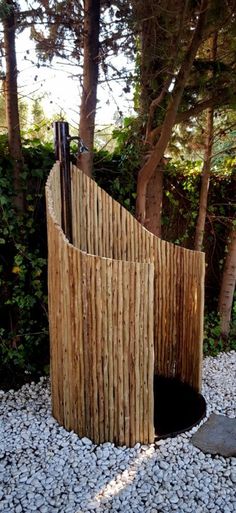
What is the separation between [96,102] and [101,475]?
8.66ft

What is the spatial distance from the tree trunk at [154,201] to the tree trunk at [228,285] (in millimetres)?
1018

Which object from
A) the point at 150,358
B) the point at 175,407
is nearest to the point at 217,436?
the point at 175,407

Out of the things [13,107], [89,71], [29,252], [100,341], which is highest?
[89,71]

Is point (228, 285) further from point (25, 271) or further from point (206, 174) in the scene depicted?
point (25, 271)

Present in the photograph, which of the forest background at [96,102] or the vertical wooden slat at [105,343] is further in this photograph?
the forest background at [96,102]

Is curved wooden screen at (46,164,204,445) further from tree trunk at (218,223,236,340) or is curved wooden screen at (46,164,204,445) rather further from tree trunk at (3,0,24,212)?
tree trunk at (218,223,236,340)

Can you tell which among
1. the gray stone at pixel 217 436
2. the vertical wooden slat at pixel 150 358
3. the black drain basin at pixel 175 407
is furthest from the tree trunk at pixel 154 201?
the gray stone at pixel 217 436

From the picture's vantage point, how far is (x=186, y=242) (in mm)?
4262

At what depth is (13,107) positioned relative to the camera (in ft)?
10.2

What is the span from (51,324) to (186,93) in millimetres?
2231

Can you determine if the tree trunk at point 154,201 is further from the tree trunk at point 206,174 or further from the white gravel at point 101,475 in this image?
the white gravel at point 101,475

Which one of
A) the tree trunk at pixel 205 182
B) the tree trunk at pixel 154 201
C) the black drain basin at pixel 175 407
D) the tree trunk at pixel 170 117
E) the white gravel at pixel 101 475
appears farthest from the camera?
the tree trunk at pixel 205 182

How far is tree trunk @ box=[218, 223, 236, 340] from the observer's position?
→ 4.23 metres

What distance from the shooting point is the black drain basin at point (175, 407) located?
2.45 m
